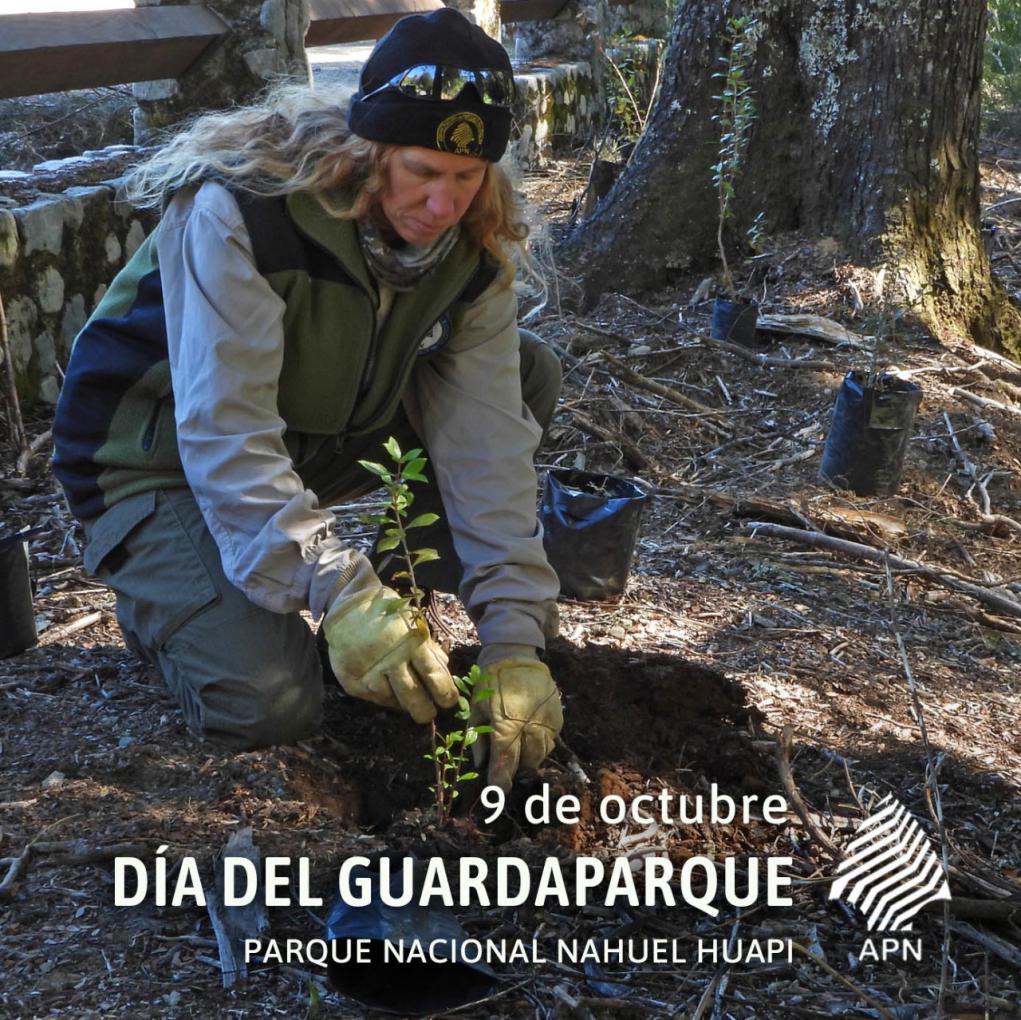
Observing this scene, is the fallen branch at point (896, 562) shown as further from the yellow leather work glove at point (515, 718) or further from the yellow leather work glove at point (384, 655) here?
the yellow leather work glove at point (384, 655)

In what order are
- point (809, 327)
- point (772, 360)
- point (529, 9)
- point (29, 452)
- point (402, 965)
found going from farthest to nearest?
1. point (529, 9)
2. point (809, 327)
3. point (772, 360)
4. point (29, 452)
5. point (402, 965)

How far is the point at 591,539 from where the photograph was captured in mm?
3490

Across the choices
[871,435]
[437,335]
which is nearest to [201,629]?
[437,335]

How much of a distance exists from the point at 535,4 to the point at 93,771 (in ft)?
29.5

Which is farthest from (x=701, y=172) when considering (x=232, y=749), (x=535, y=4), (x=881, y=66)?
(x=535, y=4)

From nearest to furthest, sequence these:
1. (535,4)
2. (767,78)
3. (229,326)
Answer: (229,326) < (767,78) < (535,4)

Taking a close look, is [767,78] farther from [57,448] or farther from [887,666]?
[57,448]

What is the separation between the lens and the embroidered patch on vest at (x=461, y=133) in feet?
7.92

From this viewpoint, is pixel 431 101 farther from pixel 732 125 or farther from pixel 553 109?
pixel 553 109

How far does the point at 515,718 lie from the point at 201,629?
2.37 ft

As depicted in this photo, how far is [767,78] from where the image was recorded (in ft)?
18.5

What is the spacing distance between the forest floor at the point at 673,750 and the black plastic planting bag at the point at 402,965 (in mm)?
24

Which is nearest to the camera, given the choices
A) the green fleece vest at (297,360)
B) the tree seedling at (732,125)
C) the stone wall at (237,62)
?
the green fleece vest at (297,360)

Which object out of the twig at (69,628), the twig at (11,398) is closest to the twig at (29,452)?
the twig at (11,398)
